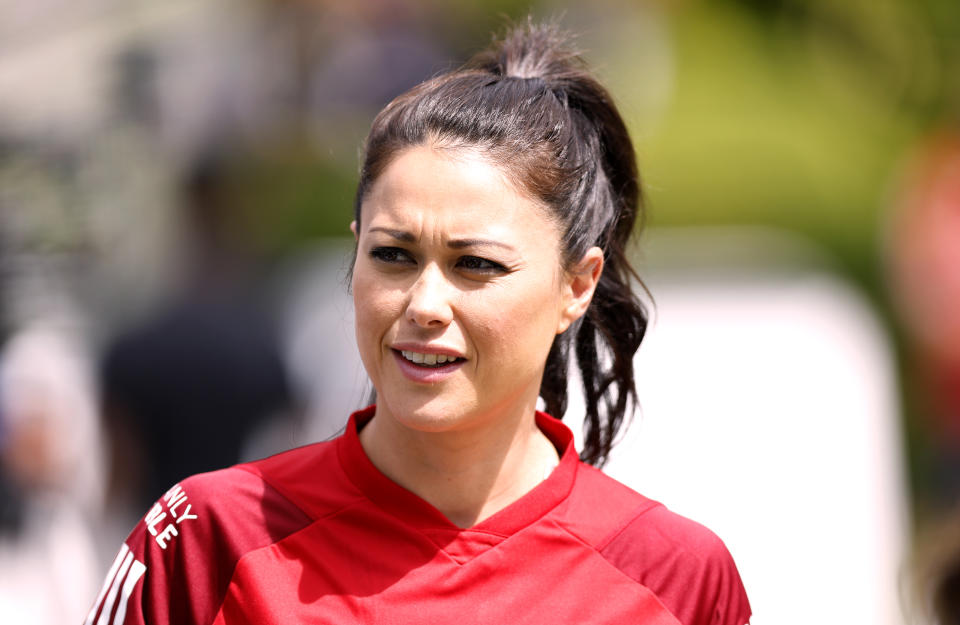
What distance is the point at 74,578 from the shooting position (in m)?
5.65

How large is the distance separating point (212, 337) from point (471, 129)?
9.81 ft

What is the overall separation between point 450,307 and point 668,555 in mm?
637

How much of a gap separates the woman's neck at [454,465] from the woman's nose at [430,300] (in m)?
0.26

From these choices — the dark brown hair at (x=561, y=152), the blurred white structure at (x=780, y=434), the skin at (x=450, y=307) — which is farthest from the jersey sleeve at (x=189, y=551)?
the blurred white structure at (x=780, y=434)

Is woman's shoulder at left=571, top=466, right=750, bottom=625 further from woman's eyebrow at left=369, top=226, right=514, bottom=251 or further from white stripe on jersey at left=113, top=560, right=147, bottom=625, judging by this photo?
white stripe on jersey at left=113, top=560, right=147, bottom=625

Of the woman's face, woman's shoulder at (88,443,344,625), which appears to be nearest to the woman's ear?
the woman's face

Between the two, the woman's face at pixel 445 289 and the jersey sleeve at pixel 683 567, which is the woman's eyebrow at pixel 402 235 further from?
the jersey sleeve at pixel 683 567

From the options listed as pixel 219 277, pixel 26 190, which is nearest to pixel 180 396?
pixel 219 277

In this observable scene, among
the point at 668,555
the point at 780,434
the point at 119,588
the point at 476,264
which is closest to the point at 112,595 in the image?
the point at 119,588

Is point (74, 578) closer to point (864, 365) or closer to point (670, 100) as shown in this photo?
point (864, 365)

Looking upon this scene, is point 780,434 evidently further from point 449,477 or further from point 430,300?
point 430,300

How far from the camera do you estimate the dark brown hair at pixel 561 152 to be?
2.66m

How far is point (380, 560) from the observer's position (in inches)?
100

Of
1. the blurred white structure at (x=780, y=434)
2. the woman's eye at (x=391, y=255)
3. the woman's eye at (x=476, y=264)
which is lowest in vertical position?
the blurred white structure at (x=780, y=434)
